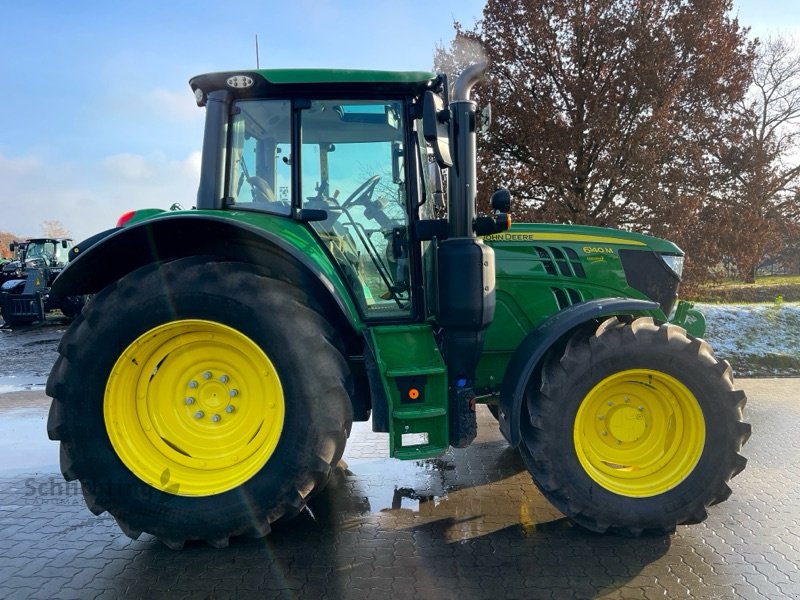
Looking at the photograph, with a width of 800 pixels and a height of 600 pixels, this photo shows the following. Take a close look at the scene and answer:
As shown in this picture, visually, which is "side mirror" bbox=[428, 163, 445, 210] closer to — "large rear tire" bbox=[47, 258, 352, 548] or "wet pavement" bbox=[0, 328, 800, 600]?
"large rear tire" bbox=[47, 258, 352, 548]

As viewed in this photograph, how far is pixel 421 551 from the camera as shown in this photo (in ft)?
8.67

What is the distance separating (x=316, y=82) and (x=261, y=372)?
159 cm

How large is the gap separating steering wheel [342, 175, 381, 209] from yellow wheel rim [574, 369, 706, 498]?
166 cm

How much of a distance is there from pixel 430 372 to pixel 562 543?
1088 millimetres

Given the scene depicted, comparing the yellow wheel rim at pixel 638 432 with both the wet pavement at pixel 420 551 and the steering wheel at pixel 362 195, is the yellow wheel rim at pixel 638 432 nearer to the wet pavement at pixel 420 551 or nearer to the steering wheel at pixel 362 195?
the wet pavement at pixel 420 551

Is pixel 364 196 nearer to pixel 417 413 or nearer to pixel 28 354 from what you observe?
pixel 417 413

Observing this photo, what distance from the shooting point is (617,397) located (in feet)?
9.78

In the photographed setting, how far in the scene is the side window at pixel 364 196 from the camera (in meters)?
3.05

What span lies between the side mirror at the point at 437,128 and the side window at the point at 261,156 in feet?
2.76

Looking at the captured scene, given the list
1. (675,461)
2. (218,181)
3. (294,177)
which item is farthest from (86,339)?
(675,461)

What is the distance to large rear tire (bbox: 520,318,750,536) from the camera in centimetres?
273

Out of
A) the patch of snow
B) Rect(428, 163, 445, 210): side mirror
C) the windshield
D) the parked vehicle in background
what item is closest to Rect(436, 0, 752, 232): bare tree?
the patch of snow

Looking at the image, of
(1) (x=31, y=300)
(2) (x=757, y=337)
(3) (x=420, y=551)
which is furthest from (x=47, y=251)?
(2) (x=757, y=337)

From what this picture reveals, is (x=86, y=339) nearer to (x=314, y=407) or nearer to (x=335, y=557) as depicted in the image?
(x=314, y=407)
